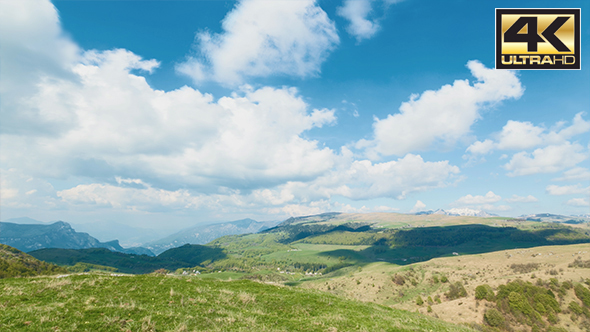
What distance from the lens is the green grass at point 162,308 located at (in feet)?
49.8

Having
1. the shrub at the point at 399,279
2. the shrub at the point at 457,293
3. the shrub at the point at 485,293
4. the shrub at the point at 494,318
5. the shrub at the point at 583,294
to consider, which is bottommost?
the shrub at the point at 399,279

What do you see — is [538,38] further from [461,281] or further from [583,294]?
[461,281]

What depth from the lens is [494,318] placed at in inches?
2265

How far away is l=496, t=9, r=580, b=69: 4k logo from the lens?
134ft

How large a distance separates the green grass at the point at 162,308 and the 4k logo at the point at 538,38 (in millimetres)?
48184

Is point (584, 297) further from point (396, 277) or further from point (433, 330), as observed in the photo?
point (396, 277)

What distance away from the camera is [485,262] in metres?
170

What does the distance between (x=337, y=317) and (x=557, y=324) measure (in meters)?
69.8

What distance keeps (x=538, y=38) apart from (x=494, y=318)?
62.5m

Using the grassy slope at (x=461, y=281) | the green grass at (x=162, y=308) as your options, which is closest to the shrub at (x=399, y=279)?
the grassy slope at (x=461, y=281)

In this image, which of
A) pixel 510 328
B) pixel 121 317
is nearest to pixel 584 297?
pixel 510 328

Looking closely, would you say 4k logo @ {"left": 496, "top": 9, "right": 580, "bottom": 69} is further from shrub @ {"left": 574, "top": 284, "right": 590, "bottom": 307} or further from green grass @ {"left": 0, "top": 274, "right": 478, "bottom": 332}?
shrub @ {"left": 574, "top": 284, "right": 590, "bottom": 307}

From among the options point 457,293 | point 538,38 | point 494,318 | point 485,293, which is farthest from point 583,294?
point 538,38

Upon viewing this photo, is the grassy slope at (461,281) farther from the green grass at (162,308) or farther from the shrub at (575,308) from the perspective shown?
the green grass at (162,308)
